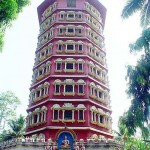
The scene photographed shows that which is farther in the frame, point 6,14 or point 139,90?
point 139,90

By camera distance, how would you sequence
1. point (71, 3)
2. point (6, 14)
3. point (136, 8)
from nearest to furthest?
point (6, 14) < point (136, 8) < point (71, 3)

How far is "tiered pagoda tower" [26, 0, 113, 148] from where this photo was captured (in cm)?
2208

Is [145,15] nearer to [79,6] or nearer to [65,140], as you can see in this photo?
[65,140]

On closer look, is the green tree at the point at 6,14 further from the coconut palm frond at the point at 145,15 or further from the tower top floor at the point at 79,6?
the tower top floor at the point at 79,6

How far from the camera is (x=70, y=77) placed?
2423 centimetres

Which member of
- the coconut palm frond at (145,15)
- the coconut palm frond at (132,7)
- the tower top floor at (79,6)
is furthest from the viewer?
the tower top floor at (79,6)

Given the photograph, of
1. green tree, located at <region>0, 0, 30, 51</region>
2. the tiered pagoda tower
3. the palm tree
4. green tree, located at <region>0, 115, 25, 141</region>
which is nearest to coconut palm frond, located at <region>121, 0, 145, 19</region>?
the palm tree

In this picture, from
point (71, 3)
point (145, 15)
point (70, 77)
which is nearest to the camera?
point (145, 15)

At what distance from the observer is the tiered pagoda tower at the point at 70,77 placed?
2208 centimetres

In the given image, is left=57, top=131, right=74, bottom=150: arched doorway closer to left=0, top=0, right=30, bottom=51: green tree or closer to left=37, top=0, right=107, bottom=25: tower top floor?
left=0, top=0, right=30, bottom=51: green tree

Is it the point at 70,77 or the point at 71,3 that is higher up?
the point at 71,3

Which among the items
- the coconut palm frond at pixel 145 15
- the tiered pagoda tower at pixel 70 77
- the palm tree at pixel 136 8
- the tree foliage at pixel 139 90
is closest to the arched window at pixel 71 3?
the tiered pagoda tower at pixel 70 77

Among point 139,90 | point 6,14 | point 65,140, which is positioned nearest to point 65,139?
point 65,140

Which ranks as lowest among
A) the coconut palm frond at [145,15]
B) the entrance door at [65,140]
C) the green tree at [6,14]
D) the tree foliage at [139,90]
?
the entrance door at [65,140]
